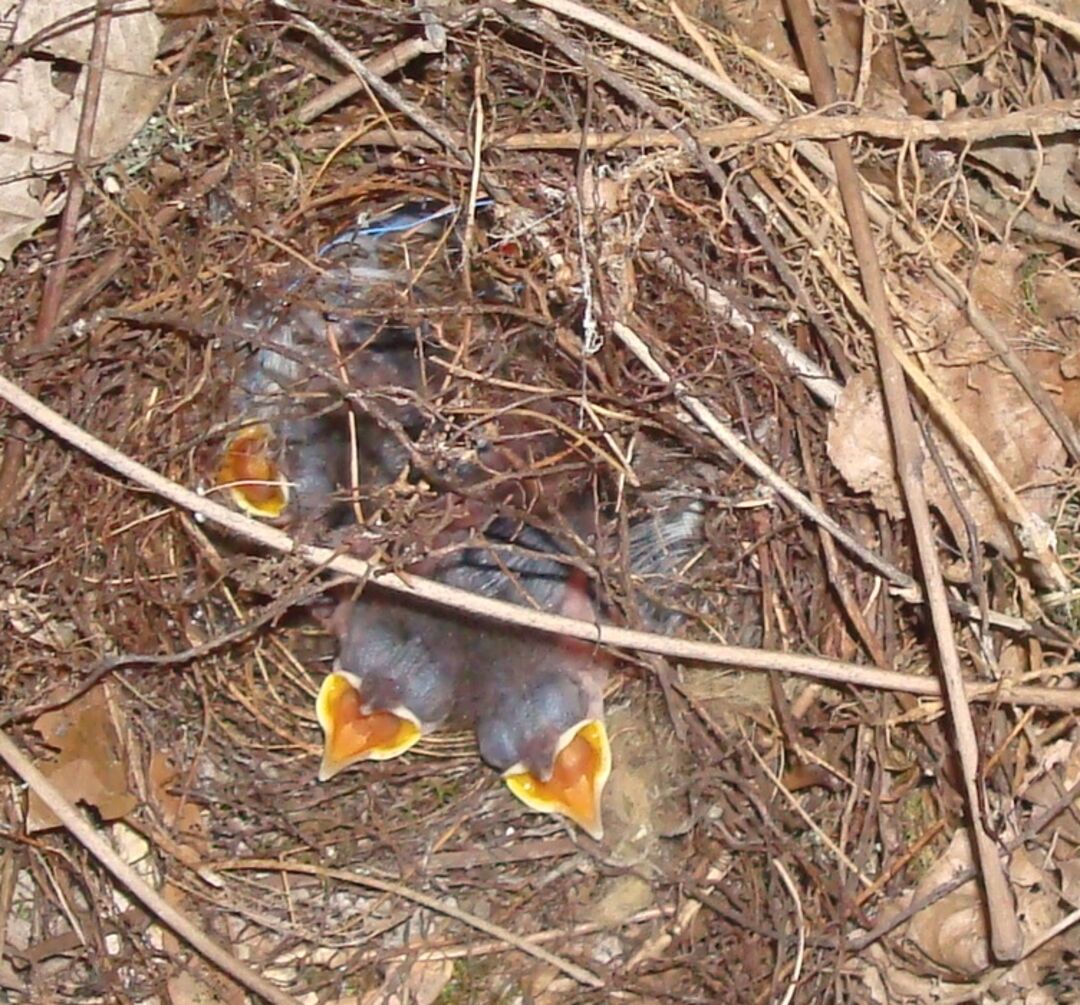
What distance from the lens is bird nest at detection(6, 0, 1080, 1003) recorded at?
1705mm

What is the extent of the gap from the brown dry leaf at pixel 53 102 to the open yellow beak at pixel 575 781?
3.19 ft

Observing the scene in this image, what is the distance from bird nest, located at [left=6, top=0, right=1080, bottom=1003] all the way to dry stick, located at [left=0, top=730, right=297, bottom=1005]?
0.15ft

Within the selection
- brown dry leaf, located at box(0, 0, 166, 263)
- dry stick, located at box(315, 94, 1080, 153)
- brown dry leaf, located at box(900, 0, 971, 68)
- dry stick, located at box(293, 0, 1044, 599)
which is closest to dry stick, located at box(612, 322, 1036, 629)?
dry stick, located at box(293, 0, 1044, 599)

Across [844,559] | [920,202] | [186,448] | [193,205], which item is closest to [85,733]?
[186,448]

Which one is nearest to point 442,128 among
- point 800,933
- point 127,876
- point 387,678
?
point 387,678

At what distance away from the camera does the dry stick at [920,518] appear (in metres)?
1.63

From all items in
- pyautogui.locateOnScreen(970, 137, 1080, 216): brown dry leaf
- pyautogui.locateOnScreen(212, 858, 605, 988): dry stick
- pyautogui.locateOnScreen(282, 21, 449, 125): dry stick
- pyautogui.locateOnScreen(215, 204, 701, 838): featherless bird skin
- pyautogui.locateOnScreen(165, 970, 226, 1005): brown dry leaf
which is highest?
pyautogui.locateOnScreen(282, 21, 449, 125): dry stick

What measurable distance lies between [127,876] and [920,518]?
110cm

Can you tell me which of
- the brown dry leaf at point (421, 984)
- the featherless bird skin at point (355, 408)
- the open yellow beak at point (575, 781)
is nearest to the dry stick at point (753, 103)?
the featherless bird skin at point (355, 408)

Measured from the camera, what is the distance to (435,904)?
1938 millimetres

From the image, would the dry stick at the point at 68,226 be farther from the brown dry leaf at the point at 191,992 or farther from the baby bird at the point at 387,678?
the brown dry leaf at the point at 191,992

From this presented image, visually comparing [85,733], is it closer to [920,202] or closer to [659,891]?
[659,891]

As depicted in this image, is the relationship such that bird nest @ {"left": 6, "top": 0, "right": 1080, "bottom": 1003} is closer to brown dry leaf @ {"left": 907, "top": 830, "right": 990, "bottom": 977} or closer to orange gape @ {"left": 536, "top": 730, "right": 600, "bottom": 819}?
brown dry leaf @ {"left": 907, "top": 830, "right": 990, "bottom": 977}

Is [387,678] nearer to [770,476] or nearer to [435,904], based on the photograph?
[435,904]
